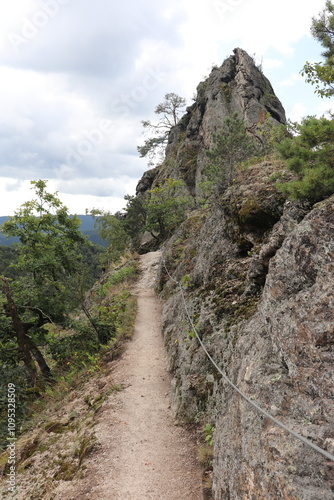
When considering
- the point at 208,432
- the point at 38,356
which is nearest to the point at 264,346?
the point at 208,432

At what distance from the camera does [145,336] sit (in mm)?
11086

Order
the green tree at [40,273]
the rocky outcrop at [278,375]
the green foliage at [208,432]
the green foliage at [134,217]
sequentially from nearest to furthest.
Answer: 1. the rocky outcrop at [278,375]
2. the green foliage at [208,432]
3. the green tree at [40,273]
4. the green foliage at [134,217]

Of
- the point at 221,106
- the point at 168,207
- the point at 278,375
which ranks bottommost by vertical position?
the point at 278,375

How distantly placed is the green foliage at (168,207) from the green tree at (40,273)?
13544 millimetres

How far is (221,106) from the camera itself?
31438mm

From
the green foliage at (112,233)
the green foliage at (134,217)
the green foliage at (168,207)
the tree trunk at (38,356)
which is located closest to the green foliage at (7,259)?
the green foliage at (112,233)

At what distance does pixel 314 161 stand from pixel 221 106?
101 ft

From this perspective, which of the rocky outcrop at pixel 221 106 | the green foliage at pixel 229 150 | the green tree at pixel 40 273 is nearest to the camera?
the green tree at pixel 40 273

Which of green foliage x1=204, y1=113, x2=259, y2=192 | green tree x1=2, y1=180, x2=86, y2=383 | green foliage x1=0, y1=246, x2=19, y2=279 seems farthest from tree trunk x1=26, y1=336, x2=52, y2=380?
green foliage x1=0, y1=246, x2=19, y2=279

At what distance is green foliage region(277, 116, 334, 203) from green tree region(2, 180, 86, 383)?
8.07 metres

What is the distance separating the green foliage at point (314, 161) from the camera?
173 inches

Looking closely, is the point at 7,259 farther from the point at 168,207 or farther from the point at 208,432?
the point at 208,432

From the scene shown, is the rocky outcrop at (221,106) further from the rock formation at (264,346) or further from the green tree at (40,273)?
the rock formation at (264,346)

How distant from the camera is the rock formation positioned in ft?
8.69
